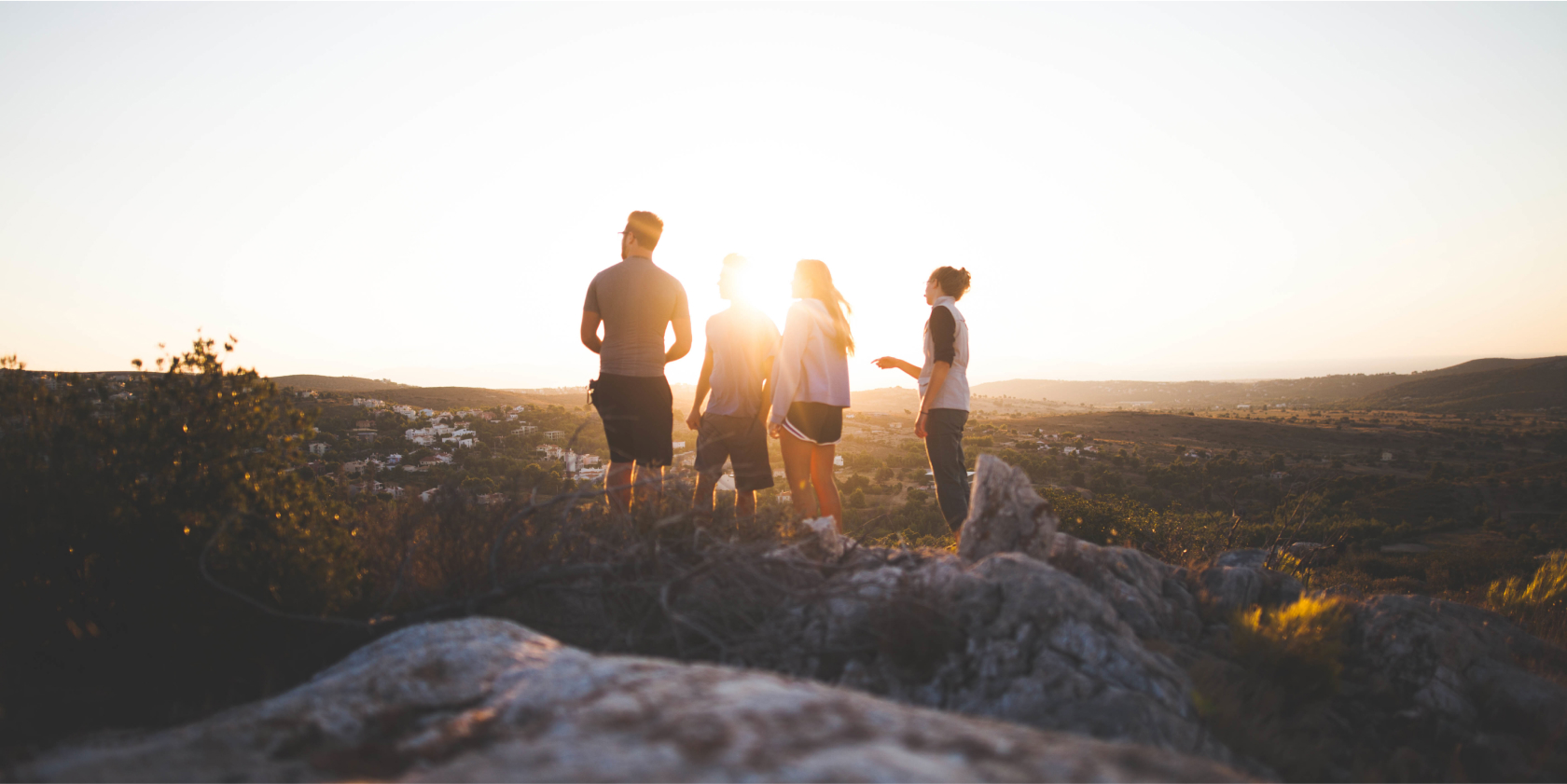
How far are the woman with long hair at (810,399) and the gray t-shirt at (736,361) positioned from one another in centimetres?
19

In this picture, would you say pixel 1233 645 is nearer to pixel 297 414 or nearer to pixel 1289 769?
pixel 1289 769

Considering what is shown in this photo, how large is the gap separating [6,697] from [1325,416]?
251 ft

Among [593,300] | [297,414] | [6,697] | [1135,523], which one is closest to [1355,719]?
[1135,523]

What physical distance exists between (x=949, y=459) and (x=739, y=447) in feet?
5.34

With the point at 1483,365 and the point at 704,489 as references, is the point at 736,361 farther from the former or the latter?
the point at 1483,365

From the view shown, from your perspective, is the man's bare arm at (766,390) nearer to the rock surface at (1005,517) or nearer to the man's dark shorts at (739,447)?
the man's dark shorts at (739,447)

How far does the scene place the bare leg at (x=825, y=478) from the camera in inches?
192

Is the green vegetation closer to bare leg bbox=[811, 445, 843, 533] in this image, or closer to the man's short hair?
bare leg bbox=[811, 445, 843, 533]

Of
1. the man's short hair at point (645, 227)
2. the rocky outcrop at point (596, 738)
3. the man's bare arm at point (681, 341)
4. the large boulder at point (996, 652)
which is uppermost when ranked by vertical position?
the man's short hair at point (645, 227)

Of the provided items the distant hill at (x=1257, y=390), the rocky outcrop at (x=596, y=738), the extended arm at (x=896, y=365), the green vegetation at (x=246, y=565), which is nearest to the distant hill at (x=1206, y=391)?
the distant hill at (x=1257, y=390)

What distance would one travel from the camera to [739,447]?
4.87 m

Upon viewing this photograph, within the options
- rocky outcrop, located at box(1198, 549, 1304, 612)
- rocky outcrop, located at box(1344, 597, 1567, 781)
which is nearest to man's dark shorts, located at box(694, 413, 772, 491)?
rocky outcrop, located at box(1198, 549, 1304, 612)

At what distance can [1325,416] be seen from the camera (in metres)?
58.4

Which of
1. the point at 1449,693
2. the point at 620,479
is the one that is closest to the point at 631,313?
the point at 620,479
